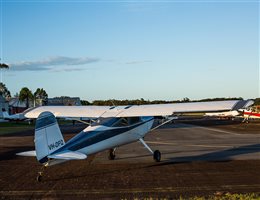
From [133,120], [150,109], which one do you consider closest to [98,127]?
Answer: [150,109]

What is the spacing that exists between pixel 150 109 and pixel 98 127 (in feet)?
5.93

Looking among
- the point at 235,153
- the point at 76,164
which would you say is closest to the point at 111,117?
the point at 76,164

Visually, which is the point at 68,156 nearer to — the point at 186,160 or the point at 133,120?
the point at 133,120

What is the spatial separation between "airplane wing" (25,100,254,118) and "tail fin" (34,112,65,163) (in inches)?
105

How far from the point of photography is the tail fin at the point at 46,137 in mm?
8914

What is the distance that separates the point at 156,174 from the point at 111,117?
2461 mm

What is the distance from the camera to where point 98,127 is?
11125mm

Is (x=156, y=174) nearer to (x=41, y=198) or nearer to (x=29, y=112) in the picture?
(x=41, y=198)

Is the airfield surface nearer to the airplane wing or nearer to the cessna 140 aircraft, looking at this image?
the cessna 140 aircraft

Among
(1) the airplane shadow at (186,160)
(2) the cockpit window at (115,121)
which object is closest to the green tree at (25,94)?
(1) the airplane shadow at (186,160)

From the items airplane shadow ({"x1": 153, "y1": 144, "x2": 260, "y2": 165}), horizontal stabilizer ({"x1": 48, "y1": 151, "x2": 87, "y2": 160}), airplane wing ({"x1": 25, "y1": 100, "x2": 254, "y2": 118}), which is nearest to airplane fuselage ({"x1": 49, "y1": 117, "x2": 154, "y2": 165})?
horizontal stabilizer ({"x1": 48, "y1": 151, "x2": 87, "y2": 160})

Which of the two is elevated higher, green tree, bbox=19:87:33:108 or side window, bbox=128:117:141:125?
green tree, bbox=19:87:33:108

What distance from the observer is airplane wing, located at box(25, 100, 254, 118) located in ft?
33.9

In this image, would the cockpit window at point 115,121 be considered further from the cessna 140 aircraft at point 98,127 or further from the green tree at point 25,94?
the green tree at point 25,94
